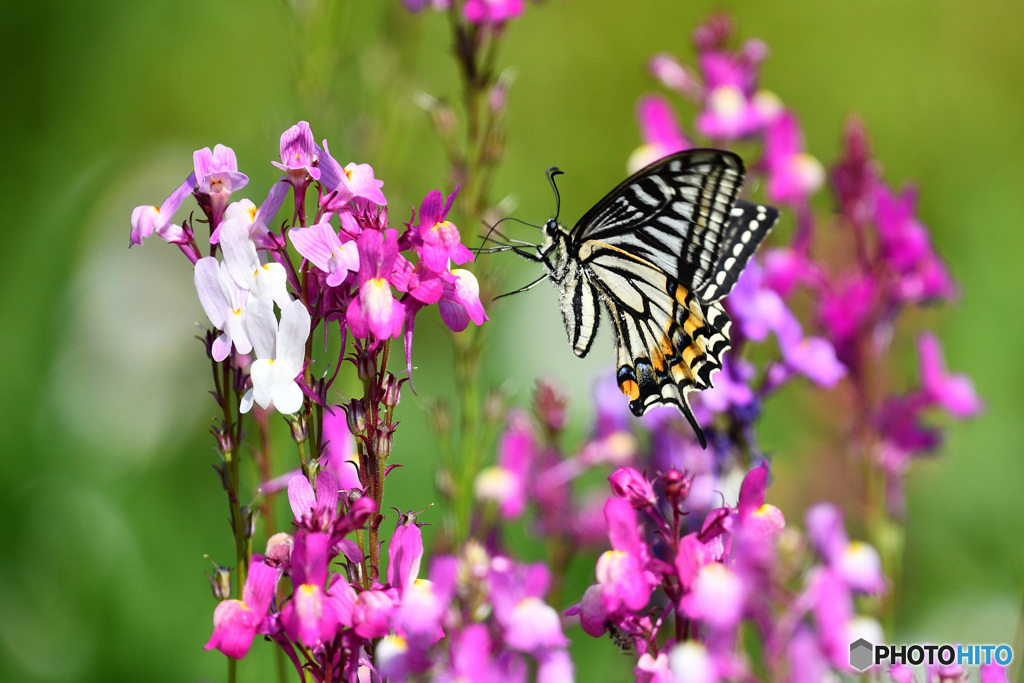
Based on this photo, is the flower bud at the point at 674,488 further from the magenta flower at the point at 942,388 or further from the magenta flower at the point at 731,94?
the magenta flower at the point at 942,388

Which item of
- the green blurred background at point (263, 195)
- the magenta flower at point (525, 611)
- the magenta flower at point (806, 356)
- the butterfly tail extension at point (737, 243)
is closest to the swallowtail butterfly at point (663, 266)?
the butterfly tail extension at point (737, 243)

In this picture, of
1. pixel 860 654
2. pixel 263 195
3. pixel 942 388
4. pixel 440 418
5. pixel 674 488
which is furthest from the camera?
pixel 263 195

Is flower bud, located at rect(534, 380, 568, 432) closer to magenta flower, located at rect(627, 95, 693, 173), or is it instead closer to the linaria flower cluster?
the linaria flower cluster

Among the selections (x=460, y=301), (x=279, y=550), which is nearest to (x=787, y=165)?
(x=460, y=301)

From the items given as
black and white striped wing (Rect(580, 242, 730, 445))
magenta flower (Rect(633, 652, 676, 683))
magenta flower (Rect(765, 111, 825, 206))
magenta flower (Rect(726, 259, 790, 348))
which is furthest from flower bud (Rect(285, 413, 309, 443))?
magenta flower (Rect(765, 111, 825, 206))

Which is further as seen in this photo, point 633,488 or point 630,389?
point 630,389

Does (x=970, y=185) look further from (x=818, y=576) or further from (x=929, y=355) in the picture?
(x=818, y=576)

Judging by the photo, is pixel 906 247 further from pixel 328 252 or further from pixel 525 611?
pixel 328 252

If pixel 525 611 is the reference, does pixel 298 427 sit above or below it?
above
